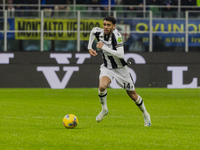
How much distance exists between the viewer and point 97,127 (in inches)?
413

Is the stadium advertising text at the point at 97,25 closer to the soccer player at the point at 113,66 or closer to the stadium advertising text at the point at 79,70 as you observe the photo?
the stadium advertising text at the point at 79,70

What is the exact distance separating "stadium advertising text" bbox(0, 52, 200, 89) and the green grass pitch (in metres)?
7.02

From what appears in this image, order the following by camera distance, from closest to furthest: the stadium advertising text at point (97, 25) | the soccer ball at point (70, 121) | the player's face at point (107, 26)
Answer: the soccer ball at point (70, 121), the player's face at point (107, 26), the stadium advertising text at point (97, 25)

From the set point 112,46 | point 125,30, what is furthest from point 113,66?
point 125,30

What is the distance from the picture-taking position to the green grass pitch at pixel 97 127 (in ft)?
26.8

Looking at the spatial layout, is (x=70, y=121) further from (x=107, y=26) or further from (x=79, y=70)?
Answer: (x=79, y=70)

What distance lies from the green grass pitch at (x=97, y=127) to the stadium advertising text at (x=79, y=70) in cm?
702

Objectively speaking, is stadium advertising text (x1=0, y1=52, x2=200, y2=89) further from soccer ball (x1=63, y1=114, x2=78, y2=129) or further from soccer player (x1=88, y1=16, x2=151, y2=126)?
soccer ball (x1=63, y1=114, x2=78, y2=129)

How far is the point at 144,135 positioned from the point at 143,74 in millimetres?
16048

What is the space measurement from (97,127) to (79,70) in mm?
14458

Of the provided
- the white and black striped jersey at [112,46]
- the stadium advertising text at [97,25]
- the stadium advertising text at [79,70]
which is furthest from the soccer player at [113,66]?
the stadium advertising text at [97,25]

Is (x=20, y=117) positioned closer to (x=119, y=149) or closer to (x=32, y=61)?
(x=119, y=149)

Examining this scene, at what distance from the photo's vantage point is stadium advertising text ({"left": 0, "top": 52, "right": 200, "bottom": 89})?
80.1 feet

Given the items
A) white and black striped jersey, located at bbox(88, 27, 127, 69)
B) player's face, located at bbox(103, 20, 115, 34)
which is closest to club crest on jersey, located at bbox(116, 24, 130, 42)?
white and black striped jersey, located at bbox(88, 27, 127, 69)
